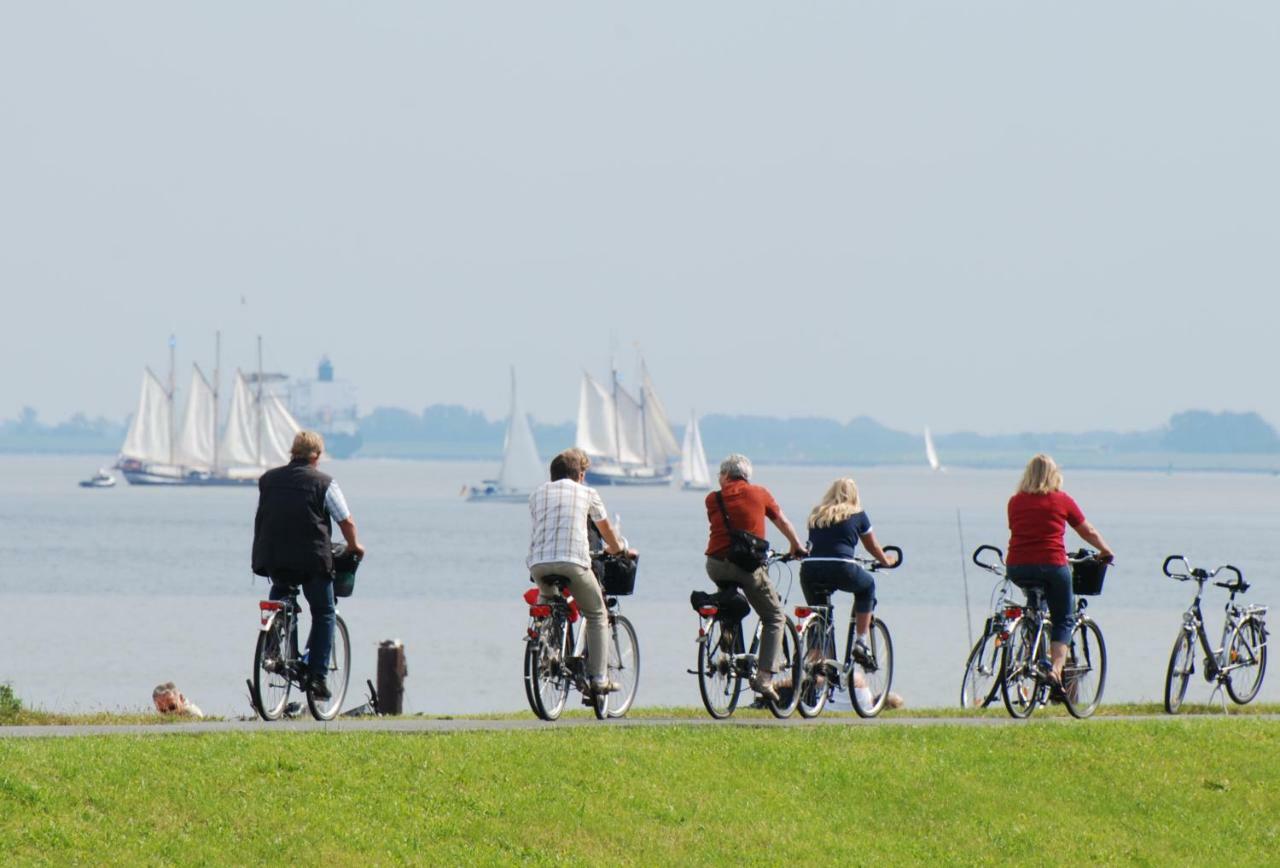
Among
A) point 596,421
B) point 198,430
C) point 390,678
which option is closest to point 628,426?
point 596,421

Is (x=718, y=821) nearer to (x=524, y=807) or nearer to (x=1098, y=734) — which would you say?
(x=524, y=807)

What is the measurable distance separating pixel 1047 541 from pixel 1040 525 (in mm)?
120

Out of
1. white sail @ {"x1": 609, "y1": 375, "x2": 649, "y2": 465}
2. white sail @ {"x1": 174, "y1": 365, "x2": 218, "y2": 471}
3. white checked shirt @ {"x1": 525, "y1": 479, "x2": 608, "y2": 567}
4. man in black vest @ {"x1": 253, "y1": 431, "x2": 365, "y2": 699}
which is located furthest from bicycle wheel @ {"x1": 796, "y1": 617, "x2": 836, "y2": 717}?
white sail @ {"x1": 609, "y1": 375, "x2": 649, "y2": 465}

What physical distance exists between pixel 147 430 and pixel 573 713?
146m

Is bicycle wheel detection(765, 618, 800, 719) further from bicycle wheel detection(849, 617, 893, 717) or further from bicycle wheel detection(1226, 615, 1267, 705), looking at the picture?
bicycle wheel detection(1226, 615, 1267, 705)

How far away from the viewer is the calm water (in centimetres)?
3162

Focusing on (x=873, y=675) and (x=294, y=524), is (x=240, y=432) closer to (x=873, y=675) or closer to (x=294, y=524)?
(x=873, y=675)

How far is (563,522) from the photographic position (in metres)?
11.9

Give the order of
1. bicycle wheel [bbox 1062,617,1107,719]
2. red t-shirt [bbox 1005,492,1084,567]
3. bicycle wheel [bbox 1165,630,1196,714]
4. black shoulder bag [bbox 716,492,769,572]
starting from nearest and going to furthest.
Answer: black shoulder bag [bbox 716,492,769,572] → red t-shirt [bbox 1005,492,1084,567] → bicycle wheel [bbox 1062,617,1107,719] → bicycle wheel [bbox 1165,630,1196,714]

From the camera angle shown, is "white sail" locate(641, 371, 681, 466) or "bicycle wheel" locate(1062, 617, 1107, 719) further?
"white sail" locate(641, 371, 681, 466)

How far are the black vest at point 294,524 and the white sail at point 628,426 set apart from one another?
140912mm

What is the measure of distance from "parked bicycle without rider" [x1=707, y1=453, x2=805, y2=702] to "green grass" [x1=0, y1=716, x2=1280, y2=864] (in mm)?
715

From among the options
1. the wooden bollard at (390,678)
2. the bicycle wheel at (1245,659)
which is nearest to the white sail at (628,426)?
the wooden bollard at (390,678)

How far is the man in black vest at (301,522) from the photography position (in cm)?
1190
